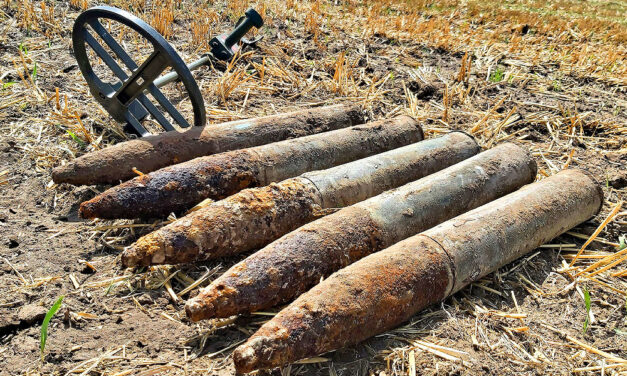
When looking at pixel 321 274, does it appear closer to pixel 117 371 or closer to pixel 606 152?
pixel 117 371

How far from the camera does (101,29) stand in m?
4.11

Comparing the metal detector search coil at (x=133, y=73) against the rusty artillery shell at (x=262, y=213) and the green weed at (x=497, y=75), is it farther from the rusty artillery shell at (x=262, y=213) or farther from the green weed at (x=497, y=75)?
the green weed at (x=497, y=75)

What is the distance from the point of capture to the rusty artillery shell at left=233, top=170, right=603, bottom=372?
7.42ft

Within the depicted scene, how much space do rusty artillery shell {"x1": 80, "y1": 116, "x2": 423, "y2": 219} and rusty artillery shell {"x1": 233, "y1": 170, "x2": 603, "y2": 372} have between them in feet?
3.90

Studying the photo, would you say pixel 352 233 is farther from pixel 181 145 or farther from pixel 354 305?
pixel 181 145

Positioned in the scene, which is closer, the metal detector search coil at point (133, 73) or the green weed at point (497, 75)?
the metal detector search coil at point (133, 73)

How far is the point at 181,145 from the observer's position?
3.78 metres

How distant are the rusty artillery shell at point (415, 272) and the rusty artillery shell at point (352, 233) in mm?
190

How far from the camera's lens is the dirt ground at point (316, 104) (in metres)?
2.59

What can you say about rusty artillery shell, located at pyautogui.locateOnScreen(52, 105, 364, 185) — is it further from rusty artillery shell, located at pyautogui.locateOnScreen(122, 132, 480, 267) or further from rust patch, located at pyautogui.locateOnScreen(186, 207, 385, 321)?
rust patch, located at pyautogui.locateOnScreen(186, 207, 385, 321)

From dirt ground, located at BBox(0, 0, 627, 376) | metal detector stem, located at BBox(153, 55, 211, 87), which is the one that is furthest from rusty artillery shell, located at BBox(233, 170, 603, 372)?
metal detector stem, located at BBox(153, 55, 211, 87)

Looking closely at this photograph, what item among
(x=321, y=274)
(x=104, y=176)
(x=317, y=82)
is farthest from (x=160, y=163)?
(x=317, y=82)

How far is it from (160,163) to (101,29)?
1300mm

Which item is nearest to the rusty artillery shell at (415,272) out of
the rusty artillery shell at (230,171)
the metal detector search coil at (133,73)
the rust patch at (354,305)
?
the rust patch at (354,305)
